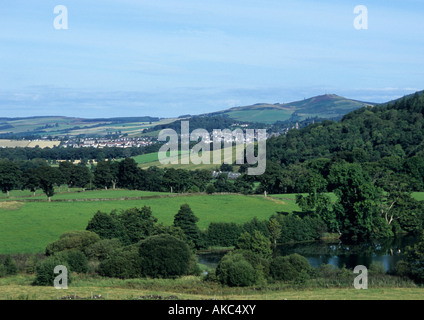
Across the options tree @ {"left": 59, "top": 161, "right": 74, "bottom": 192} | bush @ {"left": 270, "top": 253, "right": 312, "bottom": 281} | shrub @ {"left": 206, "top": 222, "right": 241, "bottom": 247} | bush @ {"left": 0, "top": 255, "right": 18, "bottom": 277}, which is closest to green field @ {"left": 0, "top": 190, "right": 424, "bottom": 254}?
shrub @ {"left": 206, "top": 222, "right": 241, "bottom": 247}

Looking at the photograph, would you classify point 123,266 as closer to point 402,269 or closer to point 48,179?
point 402,269

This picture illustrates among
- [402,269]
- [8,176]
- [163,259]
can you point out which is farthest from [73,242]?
[8,176]

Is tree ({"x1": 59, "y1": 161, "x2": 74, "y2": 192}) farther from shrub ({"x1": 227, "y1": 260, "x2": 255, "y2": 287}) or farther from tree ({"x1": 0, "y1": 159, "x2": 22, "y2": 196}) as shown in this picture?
shrub ({"x1": 227, "y1": 260, "x2": 255, "y2": 287})

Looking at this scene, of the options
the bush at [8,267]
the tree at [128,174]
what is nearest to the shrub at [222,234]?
the bush at [8,267]

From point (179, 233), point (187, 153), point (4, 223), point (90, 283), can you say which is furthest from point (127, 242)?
point (187, 153)

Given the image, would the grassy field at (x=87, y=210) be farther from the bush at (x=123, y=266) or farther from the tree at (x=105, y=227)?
the bush at (x=123, y=266)

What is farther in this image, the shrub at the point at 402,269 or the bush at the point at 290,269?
the shrub at the point at 402,269
